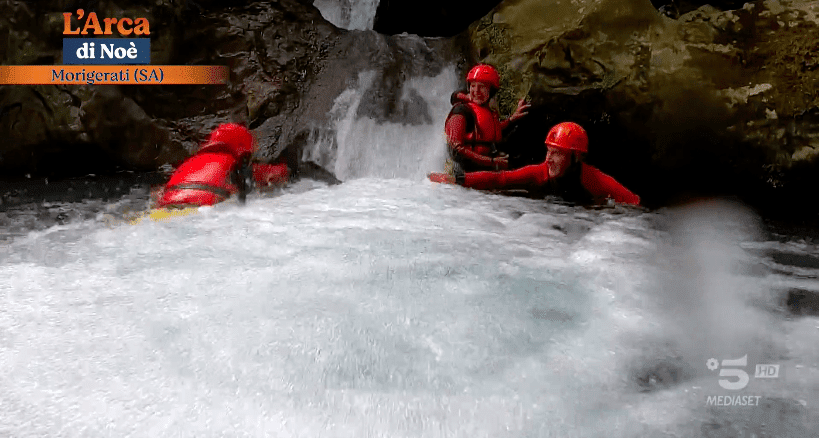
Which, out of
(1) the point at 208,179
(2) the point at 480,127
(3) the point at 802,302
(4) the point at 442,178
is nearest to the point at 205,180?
(1) the point at 208,179

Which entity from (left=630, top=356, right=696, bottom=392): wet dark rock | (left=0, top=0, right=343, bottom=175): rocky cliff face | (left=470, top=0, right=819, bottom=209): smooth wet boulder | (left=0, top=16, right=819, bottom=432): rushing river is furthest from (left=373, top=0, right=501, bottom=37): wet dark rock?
(left=630, top=356, right=696, bottom=392): wet dark rock

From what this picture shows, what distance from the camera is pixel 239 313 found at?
2.64 m

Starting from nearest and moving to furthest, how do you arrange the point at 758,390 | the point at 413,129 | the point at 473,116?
1. the point at 758,390
2. the point at 473,116
3. the point at 413,129

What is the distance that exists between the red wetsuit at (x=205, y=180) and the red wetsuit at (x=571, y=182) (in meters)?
2.19

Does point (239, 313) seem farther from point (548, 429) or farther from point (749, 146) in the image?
point (749, 146)

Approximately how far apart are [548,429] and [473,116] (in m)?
4.26

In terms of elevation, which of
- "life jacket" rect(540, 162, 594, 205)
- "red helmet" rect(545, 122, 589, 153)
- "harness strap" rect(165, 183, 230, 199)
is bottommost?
"harness strap" rect(165, 183, 230, 199)

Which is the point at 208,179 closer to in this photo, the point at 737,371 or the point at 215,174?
the point at 215,174

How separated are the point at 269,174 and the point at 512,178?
8.13 feet

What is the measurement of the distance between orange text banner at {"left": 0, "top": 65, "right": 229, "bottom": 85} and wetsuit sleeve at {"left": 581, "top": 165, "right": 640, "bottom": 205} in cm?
483

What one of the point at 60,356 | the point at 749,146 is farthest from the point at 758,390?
the point at 749,146

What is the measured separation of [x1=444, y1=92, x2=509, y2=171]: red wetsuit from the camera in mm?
5660

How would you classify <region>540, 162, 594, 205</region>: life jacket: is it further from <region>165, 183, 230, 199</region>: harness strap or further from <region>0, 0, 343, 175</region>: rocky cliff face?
<region>0, 0, 343, 175</region>: rocky cliff face

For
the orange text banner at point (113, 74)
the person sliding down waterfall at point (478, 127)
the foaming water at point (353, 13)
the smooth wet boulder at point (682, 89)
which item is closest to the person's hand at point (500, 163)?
the person sliding down waterfall at point (478, 127)
